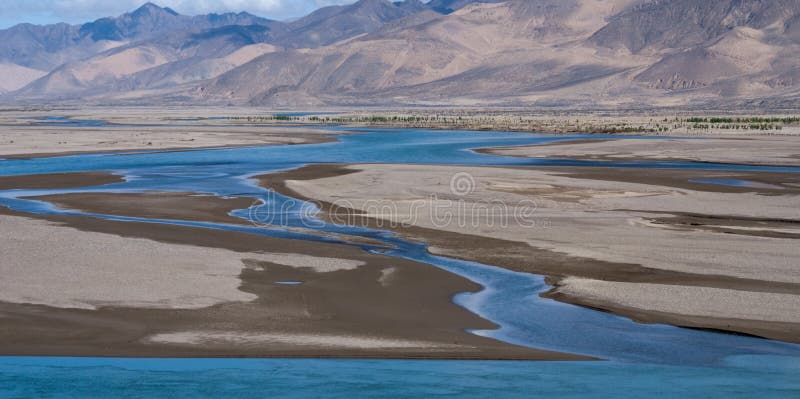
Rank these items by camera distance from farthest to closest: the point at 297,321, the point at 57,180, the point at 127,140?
1. the point at 127,140
2. the point at 57,180
3. the point at 297,321

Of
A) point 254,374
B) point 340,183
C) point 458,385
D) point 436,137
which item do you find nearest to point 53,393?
point 254,374

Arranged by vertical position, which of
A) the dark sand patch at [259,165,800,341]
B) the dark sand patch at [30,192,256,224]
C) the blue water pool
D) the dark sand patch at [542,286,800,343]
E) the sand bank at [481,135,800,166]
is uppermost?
the sand bank at [481,135,800,166]

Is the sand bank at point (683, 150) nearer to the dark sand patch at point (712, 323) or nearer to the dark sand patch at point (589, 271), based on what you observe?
the dark sand patch at point (589, 271)

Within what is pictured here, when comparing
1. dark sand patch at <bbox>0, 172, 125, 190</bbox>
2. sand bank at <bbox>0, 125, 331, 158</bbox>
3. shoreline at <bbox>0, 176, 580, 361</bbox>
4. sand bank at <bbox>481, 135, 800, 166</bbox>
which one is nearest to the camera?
shoreline at <bbox>0, 176, 580, 361</bbox>

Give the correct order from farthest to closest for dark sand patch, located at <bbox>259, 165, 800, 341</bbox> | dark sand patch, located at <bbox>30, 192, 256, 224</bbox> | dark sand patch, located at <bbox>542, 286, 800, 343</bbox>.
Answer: dark sand patch, located at <bbox>30, 192, 256, 224</bbox> < dark sand patch, located at <bbox>259, 165, 800, 341</bbox> < dark sand patch, located at <bbox>542, 286, 800, 343</bbox>

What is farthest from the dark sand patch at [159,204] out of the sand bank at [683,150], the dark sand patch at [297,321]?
the sand bank at [683,150]

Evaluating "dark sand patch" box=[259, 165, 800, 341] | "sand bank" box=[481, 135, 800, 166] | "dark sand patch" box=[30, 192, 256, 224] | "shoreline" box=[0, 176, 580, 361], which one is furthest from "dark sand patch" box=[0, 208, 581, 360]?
"sand bank" box=[481, 135, 800, 166]

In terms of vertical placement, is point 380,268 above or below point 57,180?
below

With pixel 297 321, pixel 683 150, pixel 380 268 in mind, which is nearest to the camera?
pixel 297 321

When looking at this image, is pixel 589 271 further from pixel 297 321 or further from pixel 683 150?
pixel 683 150

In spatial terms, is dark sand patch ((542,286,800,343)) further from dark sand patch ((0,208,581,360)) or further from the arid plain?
dark sand patch ((0,208,581,360))

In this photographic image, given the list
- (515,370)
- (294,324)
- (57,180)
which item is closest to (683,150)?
(57,180)

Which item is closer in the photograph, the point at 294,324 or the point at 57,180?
the point at 294,324
